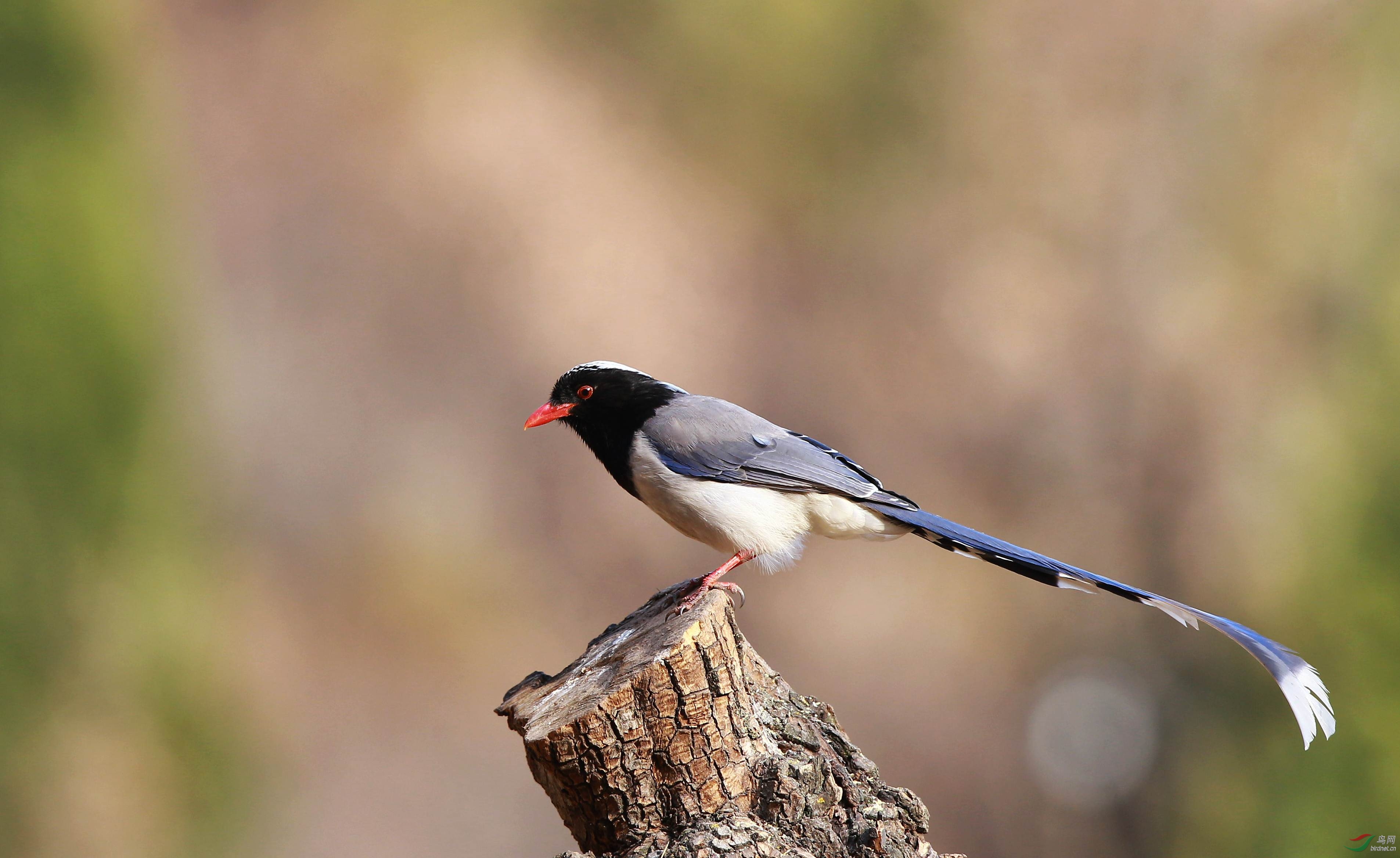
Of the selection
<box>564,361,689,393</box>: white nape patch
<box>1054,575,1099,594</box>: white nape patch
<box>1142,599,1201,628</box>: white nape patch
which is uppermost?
<box>564,361,689,393</box>: white nape patch

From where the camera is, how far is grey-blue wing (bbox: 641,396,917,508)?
3750 mm

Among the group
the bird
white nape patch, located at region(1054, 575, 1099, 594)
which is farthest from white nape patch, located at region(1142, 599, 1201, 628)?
the bird

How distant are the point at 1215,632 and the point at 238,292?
8909 mm

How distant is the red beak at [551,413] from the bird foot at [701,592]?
0.97 metres

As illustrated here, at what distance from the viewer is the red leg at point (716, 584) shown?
308cm

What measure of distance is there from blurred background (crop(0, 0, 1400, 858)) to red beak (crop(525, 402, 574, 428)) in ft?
13.3

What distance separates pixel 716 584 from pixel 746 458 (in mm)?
588

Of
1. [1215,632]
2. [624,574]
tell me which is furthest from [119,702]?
[1215,632]

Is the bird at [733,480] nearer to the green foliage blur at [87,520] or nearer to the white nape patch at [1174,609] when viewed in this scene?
the white nape patch at [1174,609]

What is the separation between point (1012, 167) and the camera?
10406mm

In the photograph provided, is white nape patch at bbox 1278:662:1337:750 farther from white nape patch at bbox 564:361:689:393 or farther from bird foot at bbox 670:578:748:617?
white nape patch at bbox 564:361:689:393

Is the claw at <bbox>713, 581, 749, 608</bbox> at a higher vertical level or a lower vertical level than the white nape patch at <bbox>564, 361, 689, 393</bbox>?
lower

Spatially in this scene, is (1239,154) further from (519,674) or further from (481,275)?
(519,674)

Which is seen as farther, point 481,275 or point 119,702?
point 481,275
